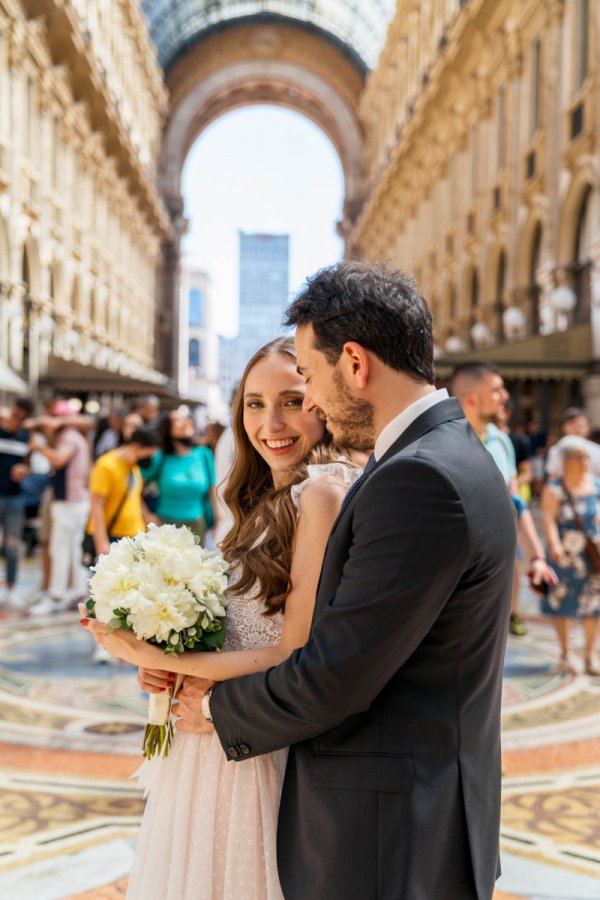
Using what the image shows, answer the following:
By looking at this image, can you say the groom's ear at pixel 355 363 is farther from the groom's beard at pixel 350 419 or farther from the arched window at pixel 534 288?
the arched window at pixel 534 288

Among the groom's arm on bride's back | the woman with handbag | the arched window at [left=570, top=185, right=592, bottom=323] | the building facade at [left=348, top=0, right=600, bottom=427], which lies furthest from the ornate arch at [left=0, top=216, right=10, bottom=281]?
the groom's arm on bride's back

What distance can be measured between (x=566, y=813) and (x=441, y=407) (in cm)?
316

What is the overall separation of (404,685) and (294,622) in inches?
15.3

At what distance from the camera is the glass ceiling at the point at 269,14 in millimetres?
50938

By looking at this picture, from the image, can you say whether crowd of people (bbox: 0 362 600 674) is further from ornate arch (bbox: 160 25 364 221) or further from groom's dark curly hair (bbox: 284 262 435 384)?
ornate arch (bbox: 160 25 364 221)

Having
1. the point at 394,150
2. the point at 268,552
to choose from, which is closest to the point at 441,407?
the point at 268,552

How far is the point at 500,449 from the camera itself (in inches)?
232

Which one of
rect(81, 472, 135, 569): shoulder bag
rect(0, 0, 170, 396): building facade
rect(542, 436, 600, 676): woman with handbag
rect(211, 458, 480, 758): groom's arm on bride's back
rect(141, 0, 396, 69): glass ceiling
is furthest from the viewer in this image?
rect(141, 0, 396, 69): glass ceiling

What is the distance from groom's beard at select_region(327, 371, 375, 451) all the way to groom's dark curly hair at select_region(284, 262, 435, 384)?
69 millimetres

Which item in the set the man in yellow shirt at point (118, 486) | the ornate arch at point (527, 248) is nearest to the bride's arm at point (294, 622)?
the man in yellow shirt at point (118, 486)

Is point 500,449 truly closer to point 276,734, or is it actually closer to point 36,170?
point 276,734

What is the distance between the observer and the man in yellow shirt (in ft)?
22.7

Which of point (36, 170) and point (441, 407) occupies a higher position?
point (36, 170)

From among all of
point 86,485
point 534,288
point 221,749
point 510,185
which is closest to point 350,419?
point 221,749
